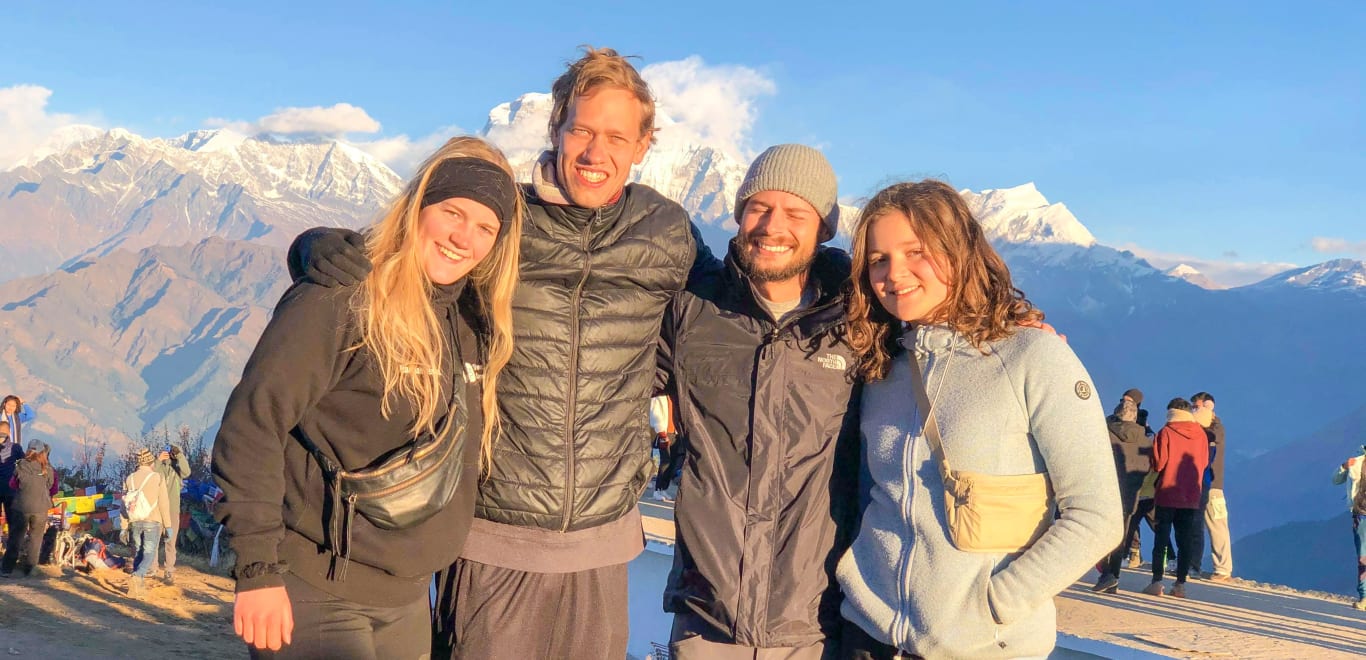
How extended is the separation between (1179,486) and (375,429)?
8.05 meters

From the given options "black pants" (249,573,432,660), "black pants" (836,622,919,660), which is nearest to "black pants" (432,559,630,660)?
"black pants" (249,573,432,660)

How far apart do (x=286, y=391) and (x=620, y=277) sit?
100 cm

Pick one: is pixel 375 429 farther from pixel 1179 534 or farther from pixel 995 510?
pixel 1179 534

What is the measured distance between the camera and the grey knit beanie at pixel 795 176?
3.00 m

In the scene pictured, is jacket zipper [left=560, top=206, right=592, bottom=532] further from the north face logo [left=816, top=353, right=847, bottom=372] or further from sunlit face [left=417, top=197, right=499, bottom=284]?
the north face logo [left=816, top=353, right=847, bottom=372]

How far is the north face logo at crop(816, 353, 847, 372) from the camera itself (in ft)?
9.32

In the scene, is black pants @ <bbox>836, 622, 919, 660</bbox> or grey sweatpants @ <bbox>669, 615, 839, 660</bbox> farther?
grey sweatpants @ <bbox>669, 615, 839, 660</bbox>

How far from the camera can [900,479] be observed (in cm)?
249

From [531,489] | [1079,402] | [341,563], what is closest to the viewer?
[1079,402]

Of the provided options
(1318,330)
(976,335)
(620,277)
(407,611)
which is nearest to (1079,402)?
(976,335)

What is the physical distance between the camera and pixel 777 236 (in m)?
2.94

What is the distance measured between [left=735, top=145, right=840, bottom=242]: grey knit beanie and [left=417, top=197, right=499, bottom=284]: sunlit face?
809 millimetres

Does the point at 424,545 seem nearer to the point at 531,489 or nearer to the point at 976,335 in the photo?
the point at 531,489

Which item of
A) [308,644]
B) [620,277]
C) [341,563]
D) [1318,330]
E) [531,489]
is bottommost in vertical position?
[308,644]
